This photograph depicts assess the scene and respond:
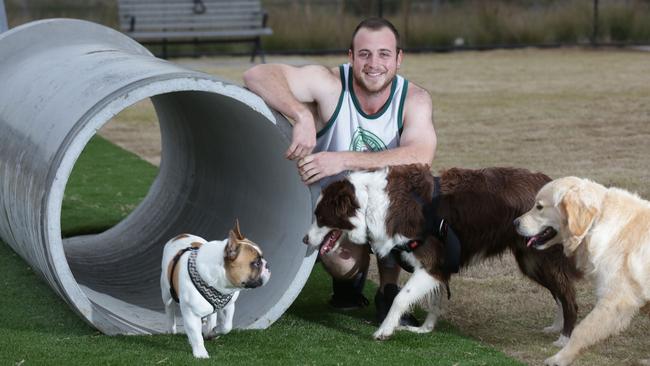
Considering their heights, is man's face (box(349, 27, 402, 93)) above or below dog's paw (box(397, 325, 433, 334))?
above

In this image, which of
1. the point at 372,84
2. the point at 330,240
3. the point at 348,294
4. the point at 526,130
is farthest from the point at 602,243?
the point at 526,130

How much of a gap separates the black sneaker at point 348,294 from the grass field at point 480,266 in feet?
0.38

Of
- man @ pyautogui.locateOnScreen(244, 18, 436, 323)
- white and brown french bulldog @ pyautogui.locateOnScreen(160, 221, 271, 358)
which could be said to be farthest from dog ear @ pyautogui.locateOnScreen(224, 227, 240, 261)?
man @ pyautogui.locateOnScreen(244, 18, 436, 323)

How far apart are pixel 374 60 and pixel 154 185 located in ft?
11.5

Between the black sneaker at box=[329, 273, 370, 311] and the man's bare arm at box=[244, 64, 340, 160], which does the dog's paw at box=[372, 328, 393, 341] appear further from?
the man's bare arm at box=[244, 64, 340, 160]

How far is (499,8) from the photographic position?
88.0 feet

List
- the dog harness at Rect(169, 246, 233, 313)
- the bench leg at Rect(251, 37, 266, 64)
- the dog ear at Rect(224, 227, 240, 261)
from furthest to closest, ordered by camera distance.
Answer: the bench leg at Rect(251, 37, 266, 64), the dog harness at Rect(169, 246, 233, 313), the dog ear at Rect(224, 227, 240, 261)

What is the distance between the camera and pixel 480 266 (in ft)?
26.1

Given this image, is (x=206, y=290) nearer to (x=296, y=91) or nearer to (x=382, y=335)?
(x=382, y=335)

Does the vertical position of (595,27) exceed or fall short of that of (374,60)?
it falls short

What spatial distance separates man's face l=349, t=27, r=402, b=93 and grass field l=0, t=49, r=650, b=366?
149 cm

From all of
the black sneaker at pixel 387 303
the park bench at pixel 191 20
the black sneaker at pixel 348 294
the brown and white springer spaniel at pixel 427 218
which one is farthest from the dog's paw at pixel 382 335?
the park bench at pixel 191 20

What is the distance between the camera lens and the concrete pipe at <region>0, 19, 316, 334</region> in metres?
5.89

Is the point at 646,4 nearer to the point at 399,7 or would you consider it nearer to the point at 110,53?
the point at 399,7
